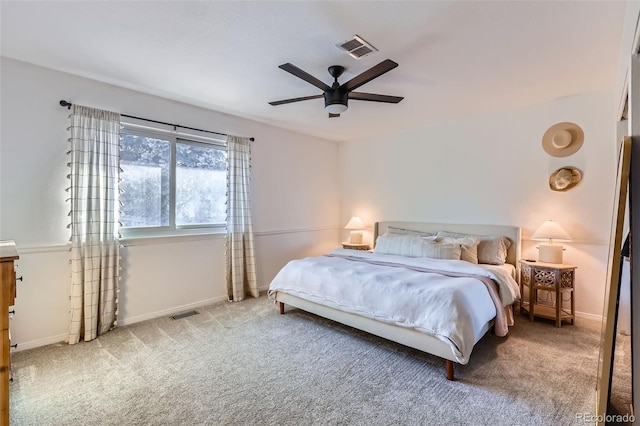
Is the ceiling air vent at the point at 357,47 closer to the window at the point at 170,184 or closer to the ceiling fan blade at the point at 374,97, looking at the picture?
the ceiling fan blade at the point at 374,97

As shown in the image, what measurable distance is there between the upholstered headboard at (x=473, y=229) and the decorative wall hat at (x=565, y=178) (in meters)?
0.65

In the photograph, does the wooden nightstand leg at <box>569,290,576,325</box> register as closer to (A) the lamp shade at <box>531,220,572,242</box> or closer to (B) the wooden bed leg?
(A) the lamp shade at <box>531,220,572,242</box>

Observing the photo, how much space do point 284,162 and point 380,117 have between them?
1.65 meters

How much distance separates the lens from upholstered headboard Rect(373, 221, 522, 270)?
3725 millimetres

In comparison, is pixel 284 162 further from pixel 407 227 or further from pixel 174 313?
pixel 174 313

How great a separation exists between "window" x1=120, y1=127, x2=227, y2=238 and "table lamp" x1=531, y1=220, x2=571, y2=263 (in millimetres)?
3936

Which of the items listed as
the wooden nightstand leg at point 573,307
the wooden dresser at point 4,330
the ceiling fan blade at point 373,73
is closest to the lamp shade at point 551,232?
the wooden nightstand leg at point 573,307

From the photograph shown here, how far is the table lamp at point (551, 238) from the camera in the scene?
3276 millimetres

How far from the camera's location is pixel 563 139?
346 cm

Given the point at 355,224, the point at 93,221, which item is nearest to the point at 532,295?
the point at 355,224

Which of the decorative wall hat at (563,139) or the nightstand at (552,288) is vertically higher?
the decorative wall hat at (563,139)

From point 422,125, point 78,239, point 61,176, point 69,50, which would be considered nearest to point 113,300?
point 78,239

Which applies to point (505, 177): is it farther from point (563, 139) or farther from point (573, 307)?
point (573, 307)

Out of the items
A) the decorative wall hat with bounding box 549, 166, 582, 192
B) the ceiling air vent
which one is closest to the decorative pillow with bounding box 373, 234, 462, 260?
the decorative wall hat with bounding box 549, 166, 582, 192
